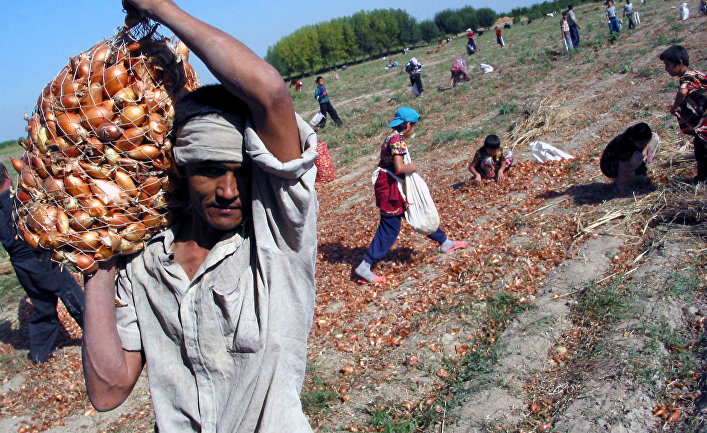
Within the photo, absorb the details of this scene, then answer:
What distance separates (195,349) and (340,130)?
55.5ft

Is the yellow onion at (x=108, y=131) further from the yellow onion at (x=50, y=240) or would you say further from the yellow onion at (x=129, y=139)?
the yellow onion at (x=50, y=240)

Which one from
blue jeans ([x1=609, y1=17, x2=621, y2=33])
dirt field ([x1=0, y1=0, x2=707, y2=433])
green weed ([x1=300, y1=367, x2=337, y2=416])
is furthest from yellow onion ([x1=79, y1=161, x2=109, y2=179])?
blue jeans ([x1=609, y1=17, x2=621, y2=33])

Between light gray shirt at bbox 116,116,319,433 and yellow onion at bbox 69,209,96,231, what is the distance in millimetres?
200

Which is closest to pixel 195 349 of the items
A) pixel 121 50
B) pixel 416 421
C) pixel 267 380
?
pixel 267 380

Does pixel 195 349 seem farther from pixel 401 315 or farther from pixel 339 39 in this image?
pixel 339 39

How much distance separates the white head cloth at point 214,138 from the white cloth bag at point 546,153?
841 centimetres

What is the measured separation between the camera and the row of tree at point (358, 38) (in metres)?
78.1

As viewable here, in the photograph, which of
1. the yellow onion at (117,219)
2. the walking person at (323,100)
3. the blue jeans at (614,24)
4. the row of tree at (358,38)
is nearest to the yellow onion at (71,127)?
the yellow onion at (117,219)

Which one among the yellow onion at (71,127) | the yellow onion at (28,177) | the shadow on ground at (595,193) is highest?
the yellow onion at (71,127)

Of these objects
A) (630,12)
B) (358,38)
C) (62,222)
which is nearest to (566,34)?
(630,12)

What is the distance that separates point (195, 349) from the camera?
1.51 m

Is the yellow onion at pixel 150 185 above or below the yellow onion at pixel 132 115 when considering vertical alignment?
below

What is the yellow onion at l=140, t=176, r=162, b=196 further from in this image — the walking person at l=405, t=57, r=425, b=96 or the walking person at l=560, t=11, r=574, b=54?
the walking person at l=560, t=11, r=574, b=54

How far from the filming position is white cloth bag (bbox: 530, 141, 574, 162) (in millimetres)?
8971
